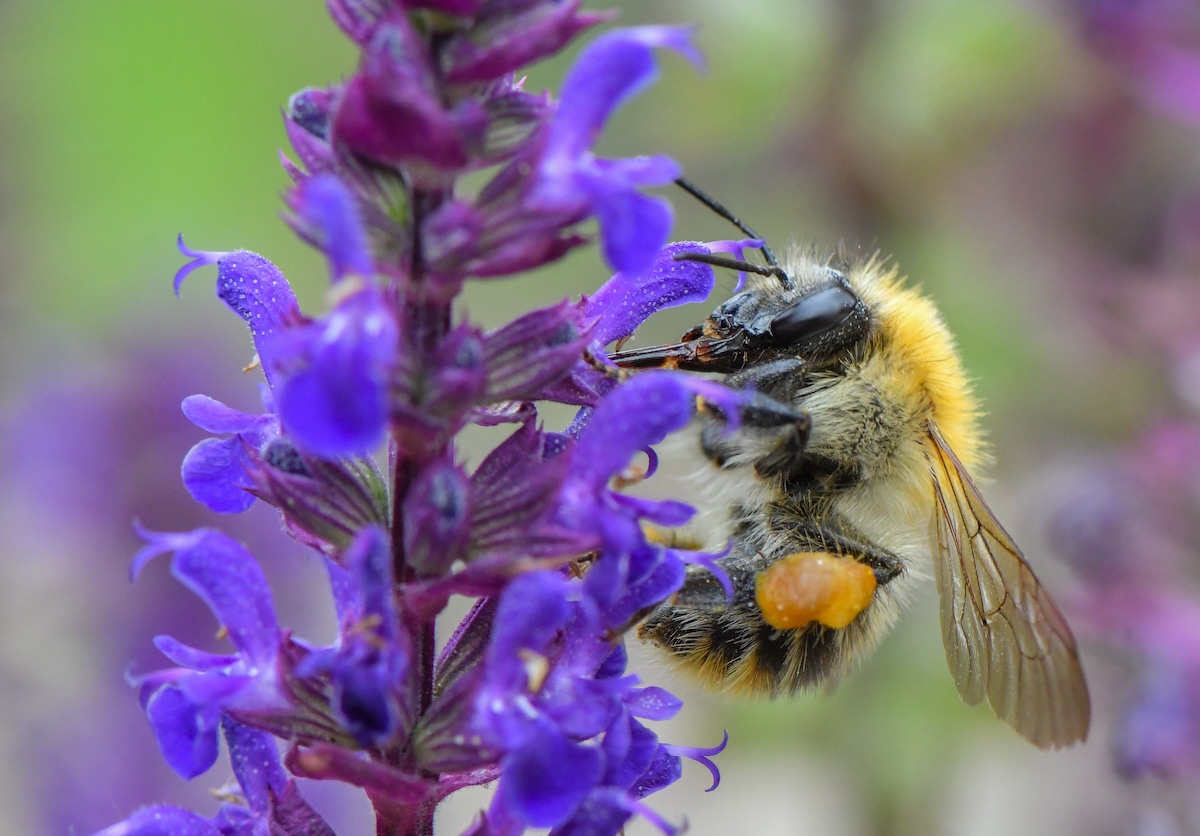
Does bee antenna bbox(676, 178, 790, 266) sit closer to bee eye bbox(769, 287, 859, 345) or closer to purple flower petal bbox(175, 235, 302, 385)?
bee eye bbox(769, 287, 859, 345)

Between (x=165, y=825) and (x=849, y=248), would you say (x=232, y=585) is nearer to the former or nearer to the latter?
(x=165, y=825)

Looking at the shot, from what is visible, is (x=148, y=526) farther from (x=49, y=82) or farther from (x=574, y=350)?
A: (x=574, y=350)

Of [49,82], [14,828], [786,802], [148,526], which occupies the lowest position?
[786,802]

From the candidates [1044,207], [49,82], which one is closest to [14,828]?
[49,82]

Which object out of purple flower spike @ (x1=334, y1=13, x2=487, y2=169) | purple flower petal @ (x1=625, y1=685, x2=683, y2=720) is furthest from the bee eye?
purple flower spike @ (x1=334, y1=13, x2=487, y2=169)

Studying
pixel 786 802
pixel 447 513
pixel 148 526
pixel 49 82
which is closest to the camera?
pixel 447 513

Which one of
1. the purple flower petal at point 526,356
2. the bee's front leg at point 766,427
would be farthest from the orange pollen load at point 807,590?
the purple flower petal at point 526,356
